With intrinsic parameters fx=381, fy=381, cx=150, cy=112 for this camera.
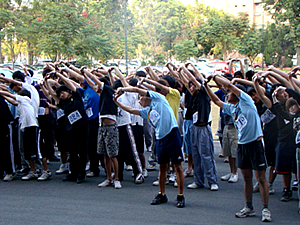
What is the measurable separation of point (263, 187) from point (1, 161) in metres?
5.30

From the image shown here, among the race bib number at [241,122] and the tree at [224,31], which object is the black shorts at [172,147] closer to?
the race bib number at [241,122]

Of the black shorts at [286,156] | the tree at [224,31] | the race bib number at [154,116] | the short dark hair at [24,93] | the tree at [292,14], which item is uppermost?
the tree at [292,14]

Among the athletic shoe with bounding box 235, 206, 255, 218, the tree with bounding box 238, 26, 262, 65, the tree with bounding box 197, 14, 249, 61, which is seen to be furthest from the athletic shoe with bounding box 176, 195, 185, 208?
the tree with bounding box 238, 26, 262, 65

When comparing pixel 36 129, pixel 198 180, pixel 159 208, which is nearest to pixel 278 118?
pixel 198 180

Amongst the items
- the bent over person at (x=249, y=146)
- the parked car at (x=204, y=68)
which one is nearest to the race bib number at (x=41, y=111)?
the bent over person at (x=249, y=146)

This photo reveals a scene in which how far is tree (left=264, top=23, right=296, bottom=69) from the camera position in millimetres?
42375

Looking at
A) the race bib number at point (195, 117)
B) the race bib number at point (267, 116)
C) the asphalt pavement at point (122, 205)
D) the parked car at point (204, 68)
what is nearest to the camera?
the asphalt pavement at point (122, 205)

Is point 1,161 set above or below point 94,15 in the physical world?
below

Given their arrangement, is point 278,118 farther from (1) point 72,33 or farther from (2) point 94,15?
(2) point 94,15

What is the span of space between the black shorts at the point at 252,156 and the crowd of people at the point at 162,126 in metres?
0.01

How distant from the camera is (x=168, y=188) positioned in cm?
713

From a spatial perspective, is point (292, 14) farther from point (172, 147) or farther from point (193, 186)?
point (172, 147)

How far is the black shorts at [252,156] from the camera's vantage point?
5312mm

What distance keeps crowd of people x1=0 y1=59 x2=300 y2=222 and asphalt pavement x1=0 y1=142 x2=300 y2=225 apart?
0.21 metres
